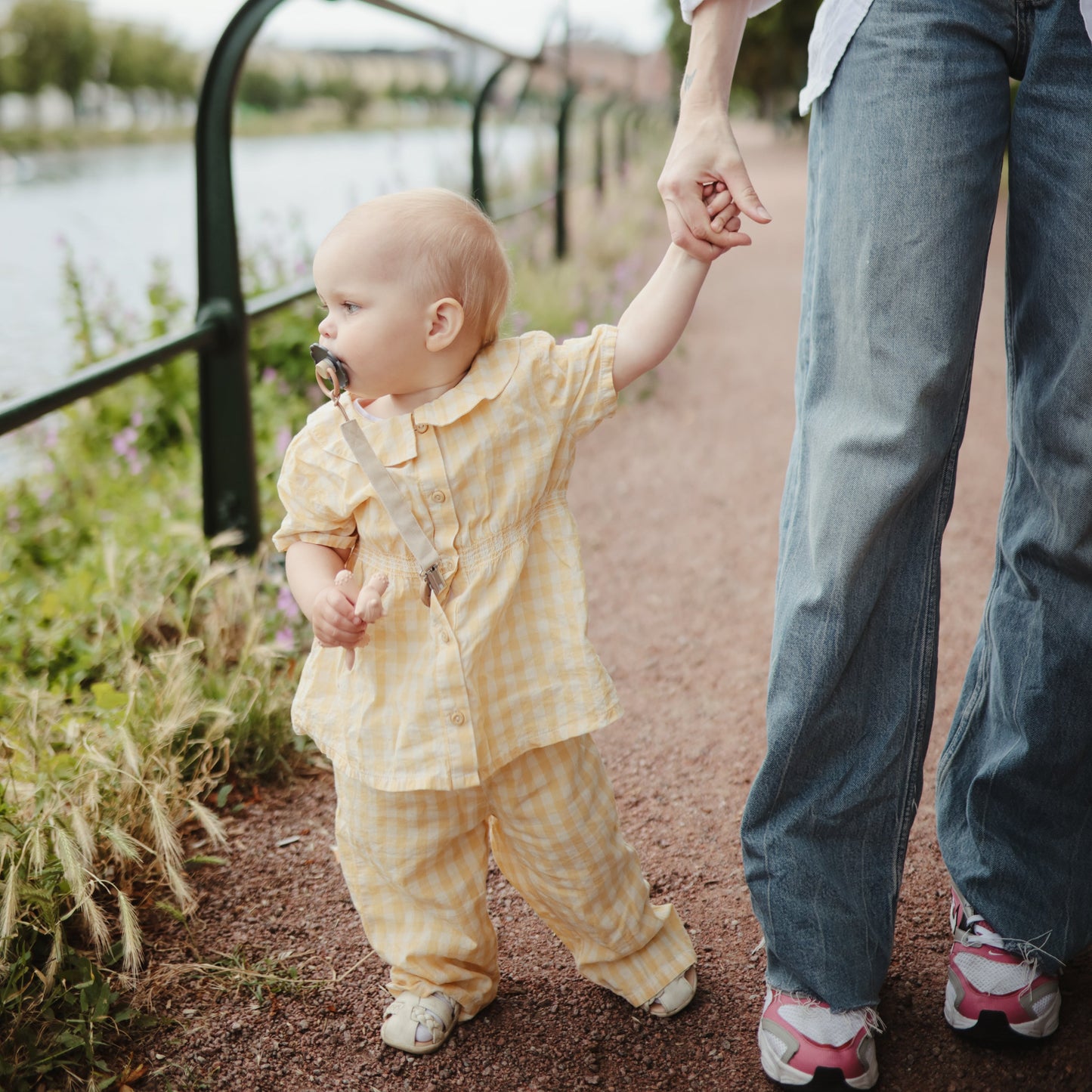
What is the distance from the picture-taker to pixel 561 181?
7754mm

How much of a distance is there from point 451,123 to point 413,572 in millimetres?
6260

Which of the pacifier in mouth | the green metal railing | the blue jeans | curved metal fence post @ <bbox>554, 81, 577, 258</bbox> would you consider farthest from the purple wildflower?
curved metal fence post @ <bbox>554, 81, 577, 258</bbox>

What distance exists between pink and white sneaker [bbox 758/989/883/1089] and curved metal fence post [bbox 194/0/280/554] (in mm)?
1904

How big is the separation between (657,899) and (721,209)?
1.14 meters

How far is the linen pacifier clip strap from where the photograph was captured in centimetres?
134

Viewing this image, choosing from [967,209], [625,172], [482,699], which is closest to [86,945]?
[482,699]

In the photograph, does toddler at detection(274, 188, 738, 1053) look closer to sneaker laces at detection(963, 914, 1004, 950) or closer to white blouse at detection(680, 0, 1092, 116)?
white blouse at detection(680, 0, 1092, 116)

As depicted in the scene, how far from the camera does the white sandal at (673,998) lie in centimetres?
162

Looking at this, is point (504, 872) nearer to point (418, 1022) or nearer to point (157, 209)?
point (418, 1022)

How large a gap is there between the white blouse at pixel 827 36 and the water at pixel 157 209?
2.52 meters

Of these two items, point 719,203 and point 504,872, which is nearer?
point 719,203

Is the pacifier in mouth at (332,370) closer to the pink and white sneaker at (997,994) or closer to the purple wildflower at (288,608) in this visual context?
the pink and white sneaker at (997,994)

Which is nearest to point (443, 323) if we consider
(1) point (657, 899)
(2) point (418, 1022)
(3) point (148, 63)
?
(2) point (418, 1022)

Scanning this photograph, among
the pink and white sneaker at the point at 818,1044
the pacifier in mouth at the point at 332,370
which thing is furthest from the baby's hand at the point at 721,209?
the pink and white sneaker at the point at 818,1044
